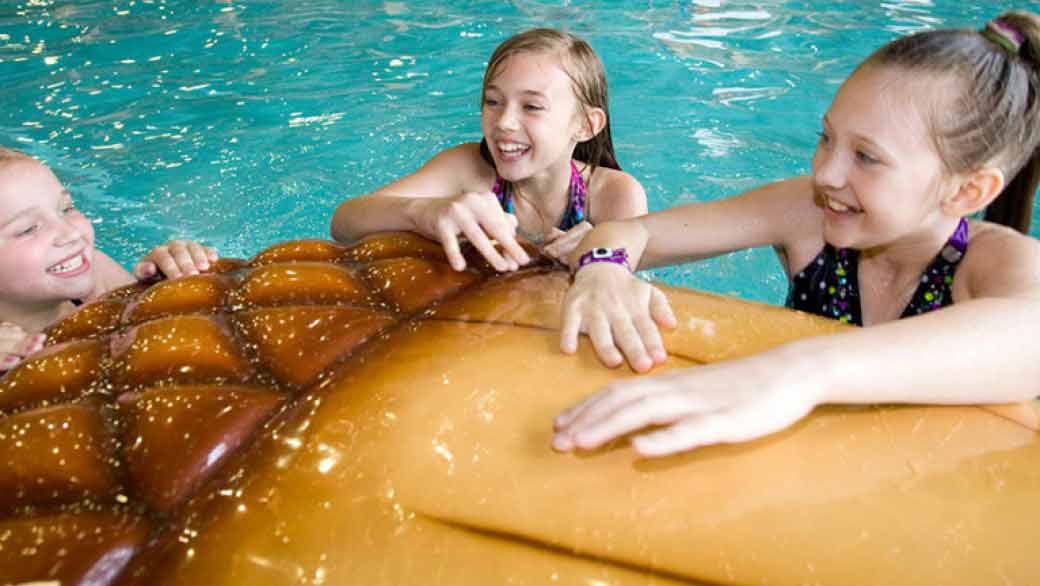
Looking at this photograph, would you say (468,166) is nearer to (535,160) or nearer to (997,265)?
(535,160)

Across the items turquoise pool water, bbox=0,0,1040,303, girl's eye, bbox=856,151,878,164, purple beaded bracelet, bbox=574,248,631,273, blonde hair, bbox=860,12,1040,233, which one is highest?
blonde hair, bbox=860,12,1040,233

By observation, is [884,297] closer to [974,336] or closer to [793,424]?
[974,336]

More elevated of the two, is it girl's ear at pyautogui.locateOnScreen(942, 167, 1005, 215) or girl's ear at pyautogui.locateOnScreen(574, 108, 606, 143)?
girl's ear at pyautogui.locateOnScreen(942, 167, 1005, 215)

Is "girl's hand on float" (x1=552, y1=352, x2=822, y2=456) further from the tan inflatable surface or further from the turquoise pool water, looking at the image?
the turquoise pool water

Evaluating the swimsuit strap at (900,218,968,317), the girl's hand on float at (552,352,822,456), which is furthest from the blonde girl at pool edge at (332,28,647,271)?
the girl's hand on float at (552,352,822,456)

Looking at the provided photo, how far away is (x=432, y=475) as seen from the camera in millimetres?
1000

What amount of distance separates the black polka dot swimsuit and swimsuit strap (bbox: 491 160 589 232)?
2.86ft

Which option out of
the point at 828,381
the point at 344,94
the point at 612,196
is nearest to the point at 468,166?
the point at 612,196

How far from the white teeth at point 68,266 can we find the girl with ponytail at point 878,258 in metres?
1.26

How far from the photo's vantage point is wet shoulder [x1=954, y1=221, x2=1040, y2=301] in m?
1.42

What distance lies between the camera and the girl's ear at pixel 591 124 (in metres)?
2.71

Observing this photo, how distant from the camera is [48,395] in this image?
118 cm

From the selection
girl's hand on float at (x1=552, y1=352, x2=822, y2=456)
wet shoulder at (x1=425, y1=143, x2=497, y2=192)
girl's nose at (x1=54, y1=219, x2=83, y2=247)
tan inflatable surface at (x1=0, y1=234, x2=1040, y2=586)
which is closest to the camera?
tan inflatable surface at (x1=0, y1=234, x2=1040, y2=586)

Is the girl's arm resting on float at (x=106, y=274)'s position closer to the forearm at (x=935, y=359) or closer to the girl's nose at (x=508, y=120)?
the girl's nose at (x=508, y=120)
